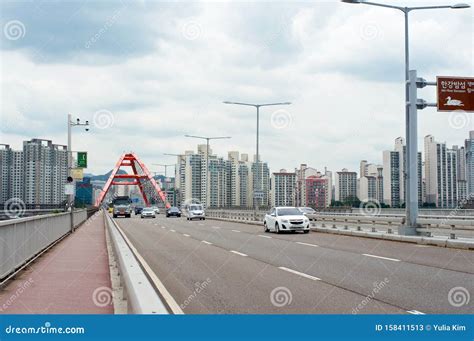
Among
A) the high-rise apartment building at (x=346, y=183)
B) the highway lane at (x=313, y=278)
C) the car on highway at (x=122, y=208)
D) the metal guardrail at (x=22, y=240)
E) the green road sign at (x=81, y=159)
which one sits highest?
the green road sign at (x=81, y=159)

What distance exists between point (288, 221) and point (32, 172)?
29706 mm

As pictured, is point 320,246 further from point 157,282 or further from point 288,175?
point 288,175

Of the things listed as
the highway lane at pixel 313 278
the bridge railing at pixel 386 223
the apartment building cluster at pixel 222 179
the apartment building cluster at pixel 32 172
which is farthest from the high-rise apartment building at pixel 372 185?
the highway lane at pixel 313 278

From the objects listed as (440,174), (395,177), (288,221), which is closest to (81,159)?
(288,221)

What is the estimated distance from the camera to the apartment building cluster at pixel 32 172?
49.5m

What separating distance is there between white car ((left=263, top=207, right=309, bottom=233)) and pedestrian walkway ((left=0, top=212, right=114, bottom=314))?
14781 mm

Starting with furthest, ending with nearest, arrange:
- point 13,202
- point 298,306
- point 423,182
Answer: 1. point 423,182
2. point 13,202
3. point 298,306

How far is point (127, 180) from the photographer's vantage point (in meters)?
154

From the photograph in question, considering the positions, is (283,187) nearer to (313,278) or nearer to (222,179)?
(222,179)

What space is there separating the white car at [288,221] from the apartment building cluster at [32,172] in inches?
881

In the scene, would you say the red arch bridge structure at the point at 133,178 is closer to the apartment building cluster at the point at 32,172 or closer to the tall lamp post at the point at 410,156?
the apartment building cluster at the point at 32,172

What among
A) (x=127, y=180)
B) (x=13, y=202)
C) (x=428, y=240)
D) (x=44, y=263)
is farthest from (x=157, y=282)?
(x=127, y=180)

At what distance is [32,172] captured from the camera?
52.1 metres

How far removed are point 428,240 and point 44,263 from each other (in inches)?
521
